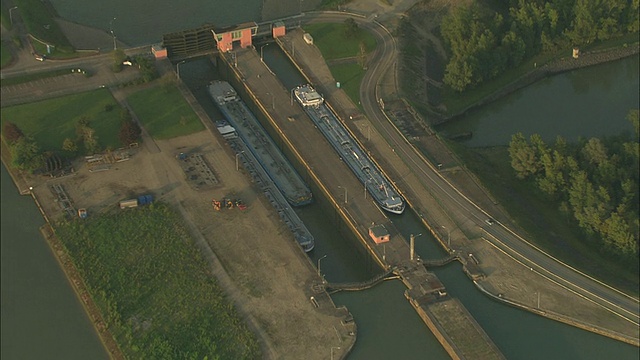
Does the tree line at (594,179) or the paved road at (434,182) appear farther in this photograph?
the tree line at (594,179)

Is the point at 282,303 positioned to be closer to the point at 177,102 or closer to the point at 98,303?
the point at 98,303

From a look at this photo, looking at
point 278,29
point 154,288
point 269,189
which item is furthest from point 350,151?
point 154,288

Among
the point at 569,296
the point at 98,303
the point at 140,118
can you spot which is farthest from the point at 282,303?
the point at 140,118

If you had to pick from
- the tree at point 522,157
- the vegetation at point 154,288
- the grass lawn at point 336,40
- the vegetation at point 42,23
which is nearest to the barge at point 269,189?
the vegetation at point 154,288

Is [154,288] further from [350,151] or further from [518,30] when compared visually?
[518,30]

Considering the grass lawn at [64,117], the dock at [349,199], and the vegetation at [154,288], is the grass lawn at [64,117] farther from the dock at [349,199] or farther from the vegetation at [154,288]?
the dock at [349,199]

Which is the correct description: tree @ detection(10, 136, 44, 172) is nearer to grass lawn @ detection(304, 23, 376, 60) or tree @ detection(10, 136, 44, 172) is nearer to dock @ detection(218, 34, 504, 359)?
dock @ detection(218, 34, 504, 359)

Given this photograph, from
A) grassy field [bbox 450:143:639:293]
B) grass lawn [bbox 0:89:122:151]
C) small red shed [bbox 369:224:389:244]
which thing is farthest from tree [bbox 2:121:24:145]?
grassy field [bbox 450:143:639:293]
